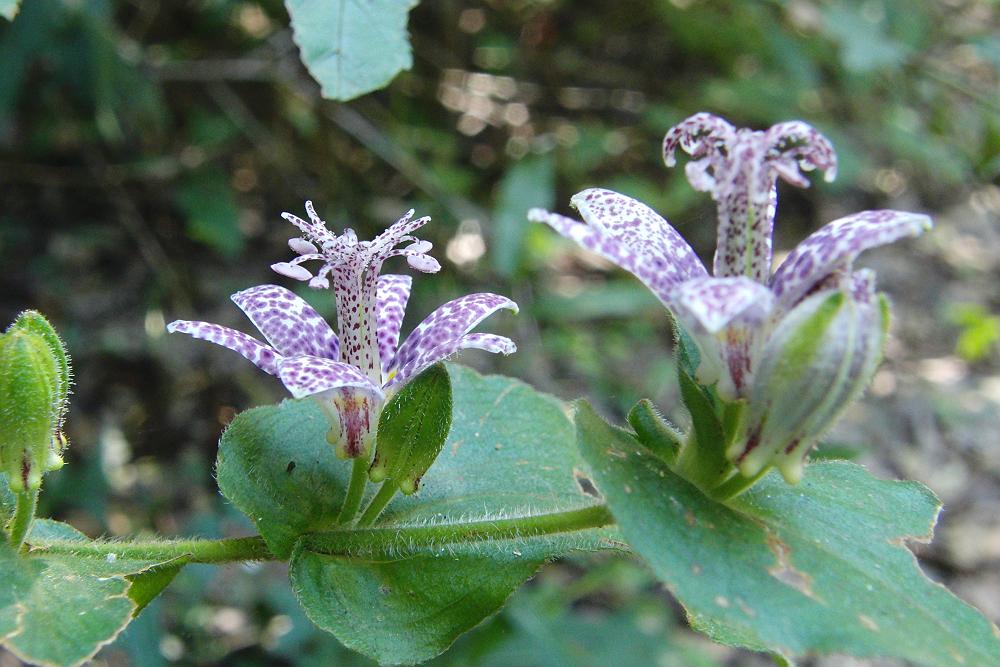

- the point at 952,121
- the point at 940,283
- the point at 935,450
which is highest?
the point at 952,121

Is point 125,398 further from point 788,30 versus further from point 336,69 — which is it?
point 788,30

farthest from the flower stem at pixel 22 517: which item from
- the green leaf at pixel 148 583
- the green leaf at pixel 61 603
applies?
the green leaf at pixel 148 583

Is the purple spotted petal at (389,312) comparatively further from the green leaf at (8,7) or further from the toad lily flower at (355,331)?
the green leaf at (8,7)

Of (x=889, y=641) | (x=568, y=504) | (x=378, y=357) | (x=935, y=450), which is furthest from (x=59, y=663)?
(x=935, y=450)

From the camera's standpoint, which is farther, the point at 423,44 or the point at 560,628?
the point at 423,44

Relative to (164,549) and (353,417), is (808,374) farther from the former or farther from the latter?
(164,549)

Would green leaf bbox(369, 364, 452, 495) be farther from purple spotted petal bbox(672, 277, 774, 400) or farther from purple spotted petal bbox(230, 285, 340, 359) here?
purple spotted petal bbox(672, 277, 774, 400)
